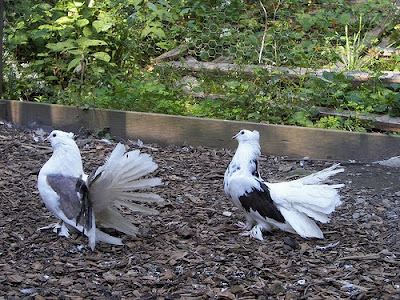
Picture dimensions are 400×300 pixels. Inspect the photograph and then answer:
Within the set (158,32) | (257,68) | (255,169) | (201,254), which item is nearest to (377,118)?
(257,68)

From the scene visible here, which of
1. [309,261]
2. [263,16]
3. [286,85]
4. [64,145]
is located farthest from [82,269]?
[263,16]

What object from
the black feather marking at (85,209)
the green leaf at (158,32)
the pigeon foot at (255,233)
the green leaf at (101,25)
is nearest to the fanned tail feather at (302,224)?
the pigeon foot at (255,233)

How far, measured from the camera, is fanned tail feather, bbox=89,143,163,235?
146 inches

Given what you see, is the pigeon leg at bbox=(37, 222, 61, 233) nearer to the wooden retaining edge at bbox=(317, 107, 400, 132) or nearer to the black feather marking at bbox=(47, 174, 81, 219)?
the black feather marking at bbox=(47, 174, 81, 219)

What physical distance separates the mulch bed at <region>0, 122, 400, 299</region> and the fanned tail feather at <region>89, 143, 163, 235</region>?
0.82 feet

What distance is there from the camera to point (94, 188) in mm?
3812

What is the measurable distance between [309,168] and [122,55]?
273cm

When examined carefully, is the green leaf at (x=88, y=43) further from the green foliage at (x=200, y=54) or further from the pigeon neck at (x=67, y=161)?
the pigeon neck at (x=67, y=161)

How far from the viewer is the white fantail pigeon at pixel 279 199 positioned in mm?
4031

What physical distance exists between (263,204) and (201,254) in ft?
1.61

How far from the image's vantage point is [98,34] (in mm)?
7227

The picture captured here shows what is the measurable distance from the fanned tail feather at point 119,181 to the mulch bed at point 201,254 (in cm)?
25

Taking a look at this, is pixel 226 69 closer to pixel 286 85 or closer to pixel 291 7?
pixel 286 85

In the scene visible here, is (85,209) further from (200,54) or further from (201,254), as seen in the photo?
(200,54)
